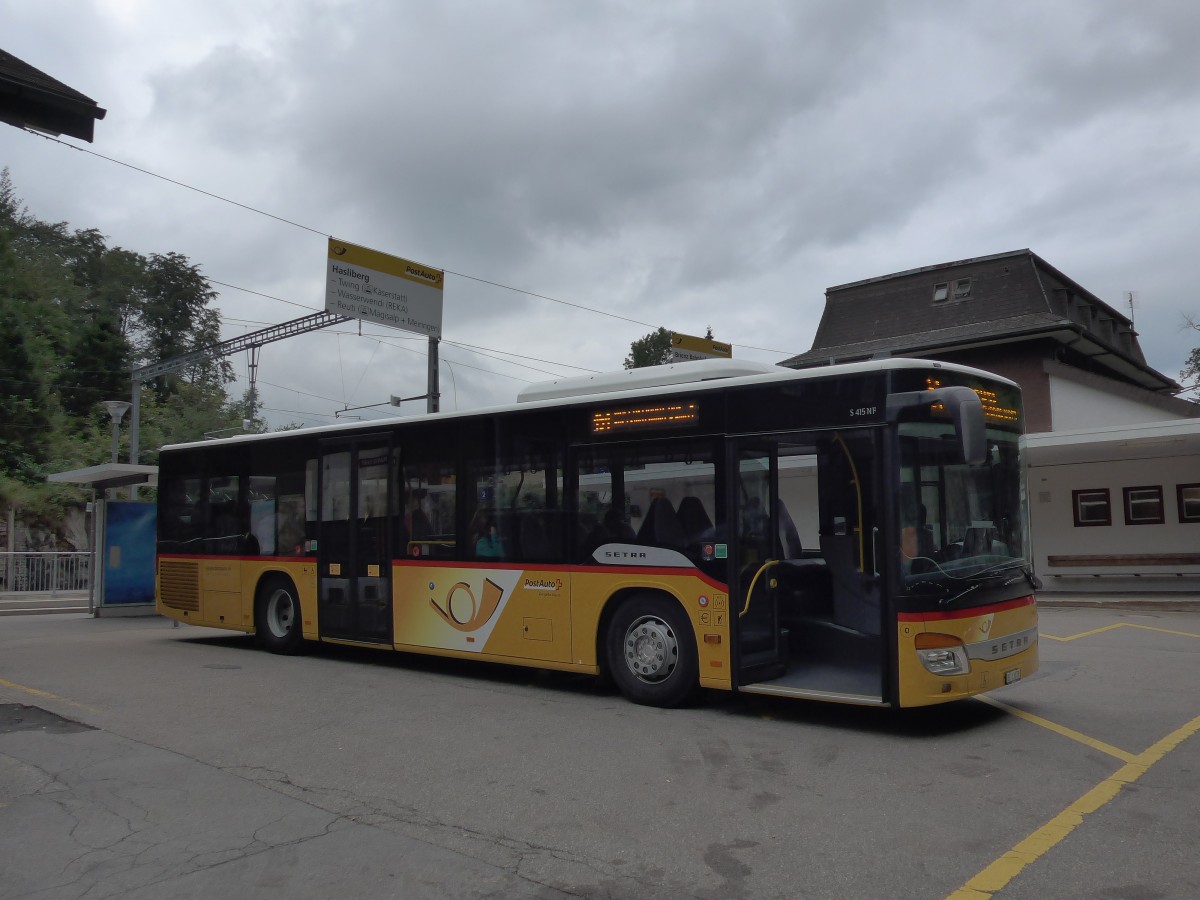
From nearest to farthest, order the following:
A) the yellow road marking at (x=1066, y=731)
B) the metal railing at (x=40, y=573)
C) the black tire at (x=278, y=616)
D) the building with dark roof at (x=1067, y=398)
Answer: the yellow road marking at (x=1066, y=731), the black tire at (x=278, y=616), the building with dark roof at (x=1067, y=398), the metal railing at (x=40, y=573)

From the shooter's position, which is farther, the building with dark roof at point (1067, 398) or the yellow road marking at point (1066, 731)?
the building with dark roof at point (1067, 398)

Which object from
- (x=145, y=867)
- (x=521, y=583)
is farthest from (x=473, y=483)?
(x=145, y=867)

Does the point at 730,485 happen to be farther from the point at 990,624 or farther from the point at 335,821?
the point at 335,821

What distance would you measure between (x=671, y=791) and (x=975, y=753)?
2416mm

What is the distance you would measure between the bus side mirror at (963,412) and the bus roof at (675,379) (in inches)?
11.1

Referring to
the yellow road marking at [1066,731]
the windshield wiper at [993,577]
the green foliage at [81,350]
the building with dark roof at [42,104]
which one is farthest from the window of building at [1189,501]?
the green foliage at [81,350]

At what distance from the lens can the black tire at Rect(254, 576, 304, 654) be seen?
1265 cm

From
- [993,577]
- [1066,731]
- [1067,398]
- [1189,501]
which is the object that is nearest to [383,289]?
[993,577]

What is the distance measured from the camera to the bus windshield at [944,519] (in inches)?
294

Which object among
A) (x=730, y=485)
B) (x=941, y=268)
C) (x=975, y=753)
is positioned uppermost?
(x=941, y=268)

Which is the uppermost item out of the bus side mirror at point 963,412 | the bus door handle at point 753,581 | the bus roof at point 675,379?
the bus roof at point 675,379

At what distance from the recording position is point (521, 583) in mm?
9773

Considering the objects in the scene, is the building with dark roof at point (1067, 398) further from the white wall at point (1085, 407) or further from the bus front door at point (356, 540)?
the bus front door at point (356, 540)

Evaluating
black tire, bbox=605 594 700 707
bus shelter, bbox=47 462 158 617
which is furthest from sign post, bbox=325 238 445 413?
black tire, bbox=605 594 700 707
